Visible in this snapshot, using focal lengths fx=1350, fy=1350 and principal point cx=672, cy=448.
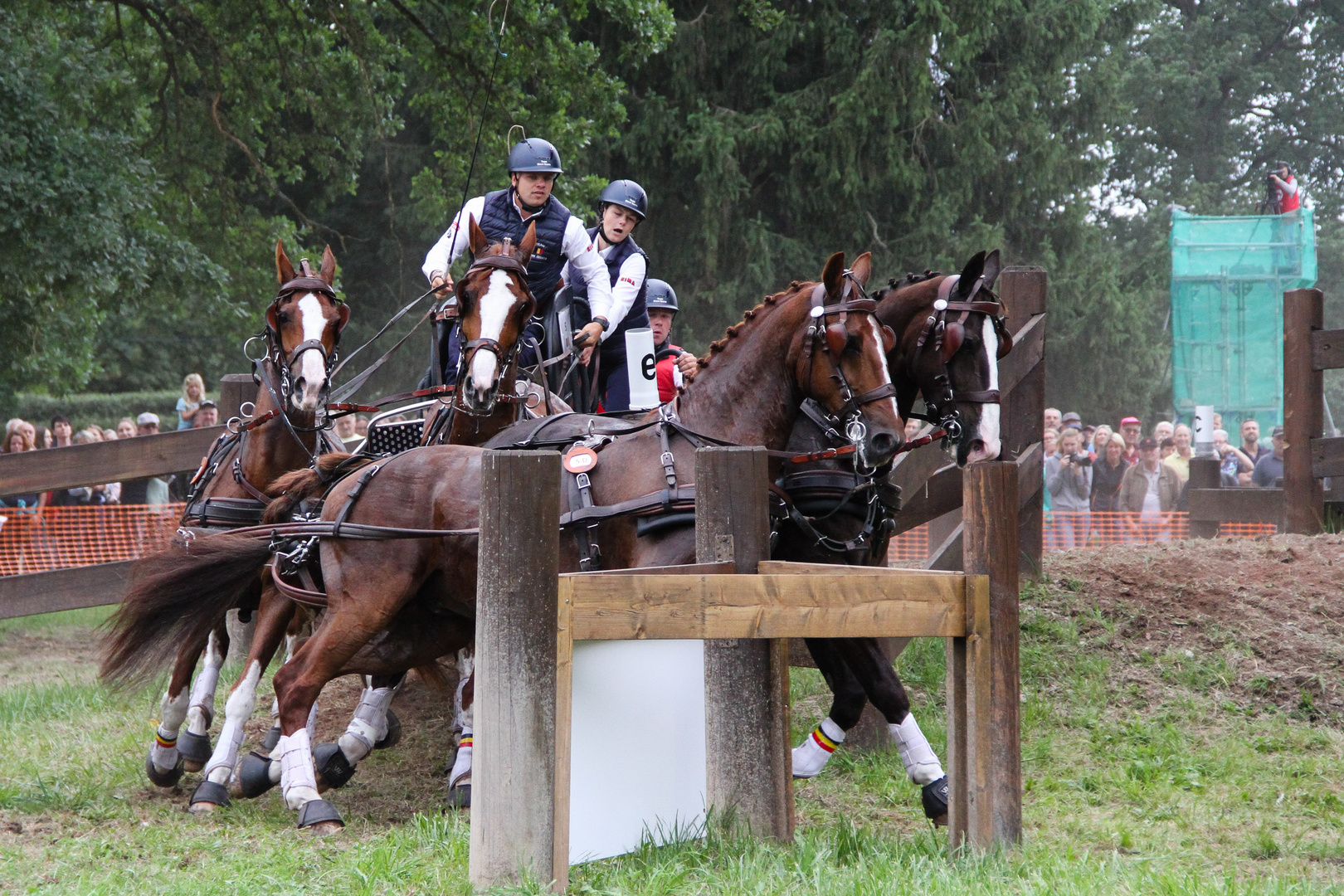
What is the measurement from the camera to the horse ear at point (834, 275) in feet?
17.2

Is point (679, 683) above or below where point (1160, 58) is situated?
below

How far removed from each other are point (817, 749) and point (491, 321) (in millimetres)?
2419

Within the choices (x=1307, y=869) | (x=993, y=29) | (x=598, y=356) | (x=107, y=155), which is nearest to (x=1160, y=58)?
(x=993, y=29)

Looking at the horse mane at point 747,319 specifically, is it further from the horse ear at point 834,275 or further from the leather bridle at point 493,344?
the leather bridle at point 493,344

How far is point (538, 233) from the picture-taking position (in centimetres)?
740

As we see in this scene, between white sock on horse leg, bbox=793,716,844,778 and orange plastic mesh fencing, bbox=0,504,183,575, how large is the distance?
24.6 feet

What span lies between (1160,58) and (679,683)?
3344cm

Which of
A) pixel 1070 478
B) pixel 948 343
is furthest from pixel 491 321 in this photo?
pixel 1070 478

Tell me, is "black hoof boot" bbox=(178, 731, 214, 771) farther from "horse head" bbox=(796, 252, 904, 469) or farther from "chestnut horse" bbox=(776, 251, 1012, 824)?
"horse head" bbox=(796, 252, 904, 469)

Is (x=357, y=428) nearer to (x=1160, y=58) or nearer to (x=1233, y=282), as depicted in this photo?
(x=1233, y=282)

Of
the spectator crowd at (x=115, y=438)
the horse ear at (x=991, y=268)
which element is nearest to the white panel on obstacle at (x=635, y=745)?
the horse ear at (x=991, y=268)

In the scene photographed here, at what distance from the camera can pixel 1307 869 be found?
4.46m

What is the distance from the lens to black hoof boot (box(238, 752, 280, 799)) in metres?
5.82

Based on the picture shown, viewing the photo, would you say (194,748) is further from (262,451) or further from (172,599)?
(262,451)
